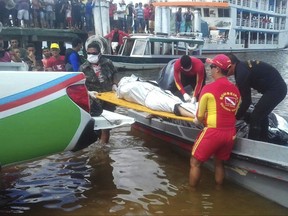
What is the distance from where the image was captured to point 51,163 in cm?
607

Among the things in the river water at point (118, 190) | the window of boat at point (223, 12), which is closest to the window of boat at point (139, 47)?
the river water at point (118, 190)

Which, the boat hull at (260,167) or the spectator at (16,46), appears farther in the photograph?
the spectator at (16,46)

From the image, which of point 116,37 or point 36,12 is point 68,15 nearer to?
point 36,12

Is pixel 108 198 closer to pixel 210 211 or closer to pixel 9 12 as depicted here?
pixel 210 211

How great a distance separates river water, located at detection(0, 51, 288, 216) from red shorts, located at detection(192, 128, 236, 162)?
56 centimetres

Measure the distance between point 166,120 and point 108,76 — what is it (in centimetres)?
120

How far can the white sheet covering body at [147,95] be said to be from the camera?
222 inches

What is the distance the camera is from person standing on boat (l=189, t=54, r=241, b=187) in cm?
464

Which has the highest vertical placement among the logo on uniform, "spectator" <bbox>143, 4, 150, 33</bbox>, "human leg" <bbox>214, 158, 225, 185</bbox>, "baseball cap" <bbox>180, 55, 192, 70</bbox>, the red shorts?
"spectator" <bbox>143, 4, 150, 33</bbox>

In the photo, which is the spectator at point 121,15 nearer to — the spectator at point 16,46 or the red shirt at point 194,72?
the spectator at point 16,46

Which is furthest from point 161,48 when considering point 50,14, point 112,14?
point 50,14

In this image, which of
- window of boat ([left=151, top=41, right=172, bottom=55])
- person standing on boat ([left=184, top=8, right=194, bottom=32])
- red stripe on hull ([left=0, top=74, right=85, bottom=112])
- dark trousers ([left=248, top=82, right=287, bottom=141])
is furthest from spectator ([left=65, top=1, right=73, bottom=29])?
red stripe on hull ([left=0, top=74, right=85, bottom=112])

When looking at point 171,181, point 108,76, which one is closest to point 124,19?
point 108,76

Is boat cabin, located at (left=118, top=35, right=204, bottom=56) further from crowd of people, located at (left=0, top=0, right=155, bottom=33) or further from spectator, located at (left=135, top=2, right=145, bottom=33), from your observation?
spectator, located at (left=135, top=2, right=145, bottom=33)
